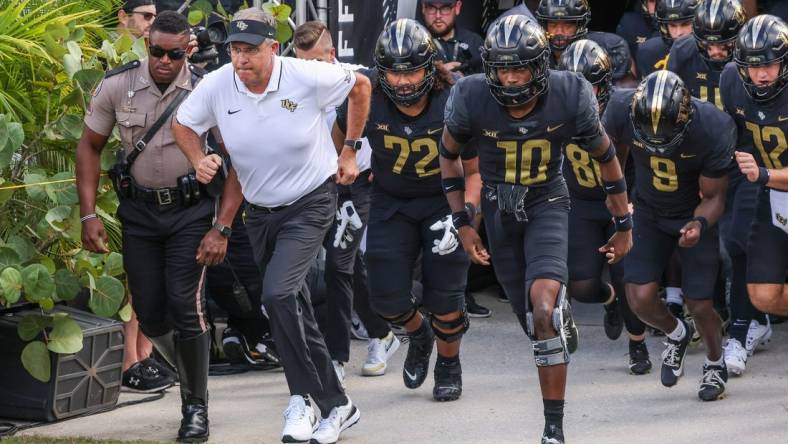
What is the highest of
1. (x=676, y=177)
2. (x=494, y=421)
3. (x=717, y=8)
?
(x=717, y=8)

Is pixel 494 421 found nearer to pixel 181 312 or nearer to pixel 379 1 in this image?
pixel 181 312

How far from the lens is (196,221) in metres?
6.65

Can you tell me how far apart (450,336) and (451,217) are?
27.0 inches

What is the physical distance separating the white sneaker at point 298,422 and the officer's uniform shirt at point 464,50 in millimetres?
3712

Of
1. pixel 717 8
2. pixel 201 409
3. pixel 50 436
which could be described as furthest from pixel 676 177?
pixel 50 436

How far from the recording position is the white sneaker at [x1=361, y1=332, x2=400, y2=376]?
8039 millimetres

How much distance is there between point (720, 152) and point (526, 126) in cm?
130

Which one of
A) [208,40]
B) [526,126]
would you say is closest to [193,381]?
[526,126]

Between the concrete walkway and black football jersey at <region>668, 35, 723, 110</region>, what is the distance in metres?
1.48

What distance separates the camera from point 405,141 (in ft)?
23.8

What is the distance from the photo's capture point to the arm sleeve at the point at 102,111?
6680 mm

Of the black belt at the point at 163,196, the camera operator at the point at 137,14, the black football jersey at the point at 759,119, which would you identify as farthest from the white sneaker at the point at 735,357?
the camera operator at the point at 137,14

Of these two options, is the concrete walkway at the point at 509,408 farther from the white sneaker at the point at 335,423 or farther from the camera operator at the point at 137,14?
the camera operator at the point at 137,14

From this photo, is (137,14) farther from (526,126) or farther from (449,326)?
(526,126)
